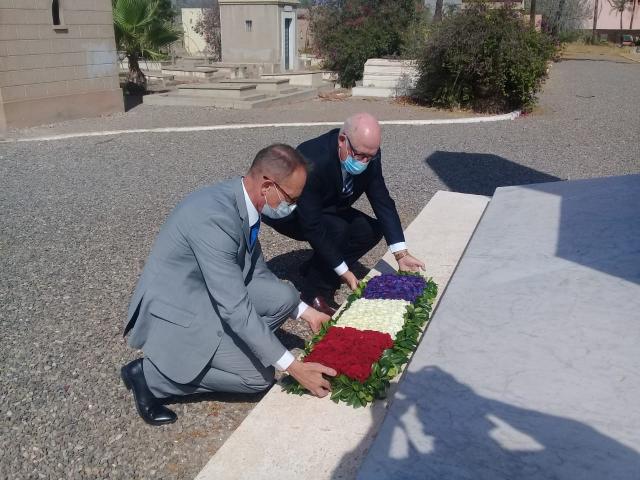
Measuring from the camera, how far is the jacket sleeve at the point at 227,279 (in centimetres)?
253

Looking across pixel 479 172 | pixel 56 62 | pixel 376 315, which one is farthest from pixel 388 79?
pixel 376 315

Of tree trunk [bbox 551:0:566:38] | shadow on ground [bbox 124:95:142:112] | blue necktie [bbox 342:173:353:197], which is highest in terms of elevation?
tree trunk [bbox 551:0:566:38]

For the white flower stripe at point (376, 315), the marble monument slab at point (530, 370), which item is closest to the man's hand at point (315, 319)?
the white flower stripe at point (376, 315)

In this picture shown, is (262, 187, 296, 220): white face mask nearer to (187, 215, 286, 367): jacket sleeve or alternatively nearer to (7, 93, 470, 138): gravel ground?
(187, 215, 286, 367): jacket sleeve

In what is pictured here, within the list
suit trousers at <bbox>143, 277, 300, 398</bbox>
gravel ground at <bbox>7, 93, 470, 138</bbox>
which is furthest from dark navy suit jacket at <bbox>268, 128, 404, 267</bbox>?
gravel ground at <bbox>7, 93, 470, 138</bbox>

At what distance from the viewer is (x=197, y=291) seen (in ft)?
9.00

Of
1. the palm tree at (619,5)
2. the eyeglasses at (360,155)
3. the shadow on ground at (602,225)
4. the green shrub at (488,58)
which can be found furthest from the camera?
the palm tree at (619,5)

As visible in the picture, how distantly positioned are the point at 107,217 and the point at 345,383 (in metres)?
4.26

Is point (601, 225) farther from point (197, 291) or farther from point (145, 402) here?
point (145, 402)

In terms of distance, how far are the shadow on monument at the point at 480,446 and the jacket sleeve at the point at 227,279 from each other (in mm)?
572

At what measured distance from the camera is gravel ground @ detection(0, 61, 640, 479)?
288 cm

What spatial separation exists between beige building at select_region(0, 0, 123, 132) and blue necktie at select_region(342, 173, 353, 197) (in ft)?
30.8

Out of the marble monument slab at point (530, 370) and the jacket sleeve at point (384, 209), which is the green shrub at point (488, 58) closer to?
the marble monument slab at point (530, 370)

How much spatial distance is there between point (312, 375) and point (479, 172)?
5902 millimetres
